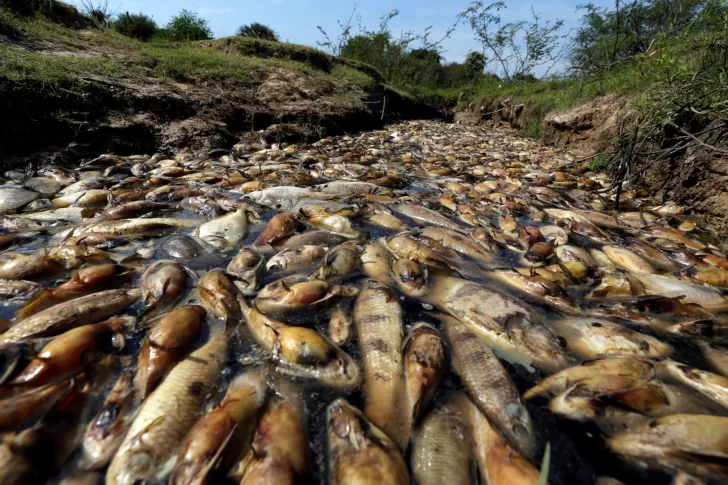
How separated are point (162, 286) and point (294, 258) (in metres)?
0.78

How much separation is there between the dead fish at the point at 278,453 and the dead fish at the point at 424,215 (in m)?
2.36

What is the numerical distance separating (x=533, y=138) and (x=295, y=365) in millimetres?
11290

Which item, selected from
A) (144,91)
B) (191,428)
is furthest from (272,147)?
(191,428)

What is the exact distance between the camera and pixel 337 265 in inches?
85.8

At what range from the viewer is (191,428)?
1.12 meters

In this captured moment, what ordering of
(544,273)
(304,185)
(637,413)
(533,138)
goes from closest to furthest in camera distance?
(637,413)
(544,273)
(304,185)
(533,138)

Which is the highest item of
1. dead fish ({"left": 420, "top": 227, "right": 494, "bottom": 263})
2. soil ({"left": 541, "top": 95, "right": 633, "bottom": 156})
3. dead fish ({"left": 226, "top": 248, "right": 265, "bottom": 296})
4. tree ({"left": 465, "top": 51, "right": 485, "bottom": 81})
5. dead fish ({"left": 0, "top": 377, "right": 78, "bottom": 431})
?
tree ({"left": 465, "top": 51, "right": 485, "bottom": 81})

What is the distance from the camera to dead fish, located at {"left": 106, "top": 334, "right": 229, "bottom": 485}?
3.32 ft

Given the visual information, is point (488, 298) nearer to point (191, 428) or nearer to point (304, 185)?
point (191, 428)

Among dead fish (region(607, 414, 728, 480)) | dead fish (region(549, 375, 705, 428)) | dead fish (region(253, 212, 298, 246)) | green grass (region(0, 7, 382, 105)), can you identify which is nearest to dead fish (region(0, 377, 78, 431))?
dead fish (region(253, 212, 298, 246))

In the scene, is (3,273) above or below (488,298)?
below

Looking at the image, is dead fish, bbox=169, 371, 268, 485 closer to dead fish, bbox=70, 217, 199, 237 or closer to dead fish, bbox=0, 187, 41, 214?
dead fish, bbox=70, 217, 199, 237

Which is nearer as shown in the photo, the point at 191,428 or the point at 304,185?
the point at 191,428

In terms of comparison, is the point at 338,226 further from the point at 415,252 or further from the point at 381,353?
the point at 381,353
